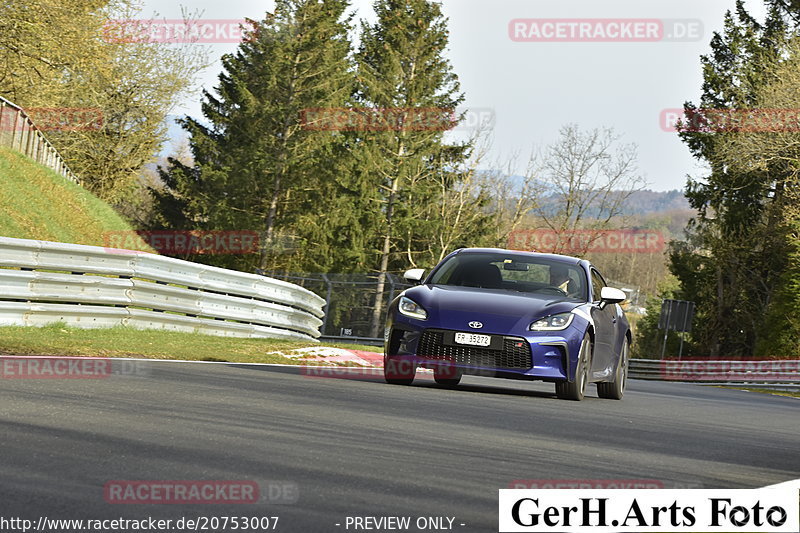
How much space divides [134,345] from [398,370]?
3770 millimetres

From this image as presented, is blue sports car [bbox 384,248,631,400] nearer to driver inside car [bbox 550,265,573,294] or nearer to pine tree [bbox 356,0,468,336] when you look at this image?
driver inside car [bbox 550,265,573,294]

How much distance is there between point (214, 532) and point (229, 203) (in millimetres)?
52970

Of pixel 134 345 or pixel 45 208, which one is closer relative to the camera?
pixel 134 345

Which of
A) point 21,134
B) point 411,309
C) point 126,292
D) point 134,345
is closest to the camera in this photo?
point 411,309

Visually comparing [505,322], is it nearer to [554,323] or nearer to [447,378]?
[554,323]

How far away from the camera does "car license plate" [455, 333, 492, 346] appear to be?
12156mm

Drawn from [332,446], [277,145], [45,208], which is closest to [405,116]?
[277,145]

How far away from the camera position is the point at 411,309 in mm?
12695

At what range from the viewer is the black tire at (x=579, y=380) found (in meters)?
12.6

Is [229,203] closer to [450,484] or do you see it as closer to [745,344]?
[745,344]

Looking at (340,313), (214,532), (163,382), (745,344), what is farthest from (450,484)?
(745,344)

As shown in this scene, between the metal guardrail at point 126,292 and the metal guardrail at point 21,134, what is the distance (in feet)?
37.7

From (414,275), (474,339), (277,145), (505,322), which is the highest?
(277,145)

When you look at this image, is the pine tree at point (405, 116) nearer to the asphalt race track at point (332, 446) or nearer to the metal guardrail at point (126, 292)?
the metal guardrail at point (126, 292)
